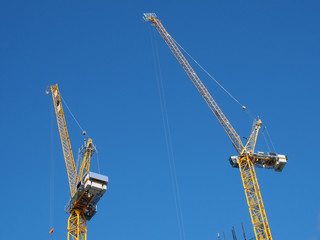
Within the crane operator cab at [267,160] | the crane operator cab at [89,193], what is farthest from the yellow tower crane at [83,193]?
the crane operator cab at [267,160]

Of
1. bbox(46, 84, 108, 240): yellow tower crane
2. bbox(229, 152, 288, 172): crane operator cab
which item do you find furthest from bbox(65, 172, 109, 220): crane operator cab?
bbox(229, 152, 288, 172): crane operator cab

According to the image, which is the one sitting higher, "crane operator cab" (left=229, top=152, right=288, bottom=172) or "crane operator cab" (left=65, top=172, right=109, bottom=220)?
"crane operator cab" (left=229, top=152, right=288, bottom=172)

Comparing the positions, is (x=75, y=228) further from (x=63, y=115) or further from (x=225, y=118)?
(x=225, y=118)

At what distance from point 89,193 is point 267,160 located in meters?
30.2

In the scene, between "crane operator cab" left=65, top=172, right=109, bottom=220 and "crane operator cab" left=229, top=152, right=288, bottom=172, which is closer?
"crane operator cab" left=65, top=172, right=109, bottom=220

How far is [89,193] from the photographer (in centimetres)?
8888

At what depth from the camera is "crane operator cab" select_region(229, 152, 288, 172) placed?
317 ft

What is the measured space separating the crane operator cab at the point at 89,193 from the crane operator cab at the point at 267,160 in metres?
22.8

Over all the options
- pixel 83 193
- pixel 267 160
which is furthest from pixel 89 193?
pixel 267 160

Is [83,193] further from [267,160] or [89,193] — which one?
[267,160]

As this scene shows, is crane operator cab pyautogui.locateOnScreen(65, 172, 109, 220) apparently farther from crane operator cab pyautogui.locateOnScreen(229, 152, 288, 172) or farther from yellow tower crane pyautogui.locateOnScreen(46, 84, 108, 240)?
crane operator cab pyautogui.locateOnScreen(229, 152, 288, 172)

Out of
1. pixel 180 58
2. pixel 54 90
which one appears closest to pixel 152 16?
pixel 180 58

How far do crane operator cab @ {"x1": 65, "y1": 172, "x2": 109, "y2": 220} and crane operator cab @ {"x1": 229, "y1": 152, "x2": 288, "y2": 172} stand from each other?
22796 mm

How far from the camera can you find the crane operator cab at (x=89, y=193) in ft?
289
